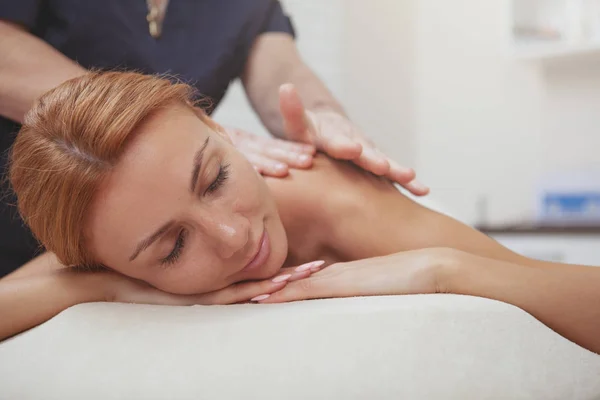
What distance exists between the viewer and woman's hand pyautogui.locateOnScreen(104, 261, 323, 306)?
1007 mm

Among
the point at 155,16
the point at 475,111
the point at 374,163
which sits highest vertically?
the point at 155,16

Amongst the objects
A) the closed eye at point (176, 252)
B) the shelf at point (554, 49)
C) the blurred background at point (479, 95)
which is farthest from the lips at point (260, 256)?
the shelf at point (554, 49)

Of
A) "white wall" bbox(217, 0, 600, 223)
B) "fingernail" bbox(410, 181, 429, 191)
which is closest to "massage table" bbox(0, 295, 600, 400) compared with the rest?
"fingernail" bbox(410, 181, 429, 191)

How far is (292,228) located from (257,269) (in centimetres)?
26

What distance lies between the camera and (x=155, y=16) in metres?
1.48

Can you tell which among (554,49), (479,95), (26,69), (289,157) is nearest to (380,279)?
(289,157)

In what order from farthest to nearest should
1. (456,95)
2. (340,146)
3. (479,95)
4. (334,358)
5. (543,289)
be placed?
(456,95)
(479,95)
(340,146)
(543,289)
(334,358)

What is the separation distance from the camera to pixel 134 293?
3.44 ft

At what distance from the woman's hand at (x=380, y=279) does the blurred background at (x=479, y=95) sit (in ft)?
7.51

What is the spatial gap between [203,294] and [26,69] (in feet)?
1.89

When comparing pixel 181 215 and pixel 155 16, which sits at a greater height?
pixel 155 16

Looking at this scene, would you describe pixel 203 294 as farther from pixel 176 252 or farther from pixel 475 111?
pixel 475 111

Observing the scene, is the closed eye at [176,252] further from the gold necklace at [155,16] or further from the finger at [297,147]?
the gold necklace at [155,16]

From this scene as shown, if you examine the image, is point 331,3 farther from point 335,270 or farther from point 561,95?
point 335,270
